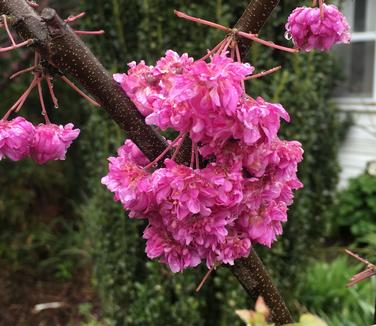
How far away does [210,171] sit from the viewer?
0.68 m

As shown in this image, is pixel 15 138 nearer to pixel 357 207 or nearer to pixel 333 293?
pixel 333 293

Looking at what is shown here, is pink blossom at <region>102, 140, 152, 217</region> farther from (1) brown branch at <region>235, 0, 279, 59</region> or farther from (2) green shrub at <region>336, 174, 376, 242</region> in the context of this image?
(2) green shrub at <region>336, 174, 376, 242</region>

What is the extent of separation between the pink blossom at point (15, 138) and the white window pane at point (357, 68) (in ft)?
17.1

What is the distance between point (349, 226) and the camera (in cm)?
533

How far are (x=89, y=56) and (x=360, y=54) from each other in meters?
5.44

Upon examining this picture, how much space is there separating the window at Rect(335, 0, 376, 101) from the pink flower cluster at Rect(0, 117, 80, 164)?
516 centimetres

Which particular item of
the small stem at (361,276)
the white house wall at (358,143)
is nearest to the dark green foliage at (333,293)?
the white house wall at (358,143)

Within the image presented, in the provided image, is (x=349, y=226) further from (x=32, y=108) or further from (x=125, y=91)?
(x=125, y=91)

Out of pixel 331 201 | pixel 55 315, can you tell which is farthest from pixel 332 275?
pixel 55 315

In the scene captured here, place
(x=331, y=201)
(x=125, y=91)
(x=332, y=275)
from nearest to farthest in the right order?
(x=125, y=91) < (x=331, y=201) < (x=332, y=275)

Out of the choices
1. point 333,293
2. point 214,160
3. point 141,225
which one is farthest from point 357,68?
point 214,160

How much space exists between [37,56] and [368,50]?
17.7ft

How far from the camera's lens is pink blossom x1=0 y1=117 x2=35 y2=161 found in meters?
0.78

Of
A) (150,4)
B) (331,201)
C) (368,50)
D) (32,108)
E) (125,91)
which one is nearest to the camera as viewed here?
(125,91)
